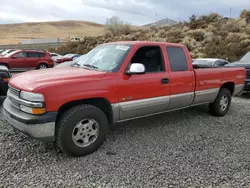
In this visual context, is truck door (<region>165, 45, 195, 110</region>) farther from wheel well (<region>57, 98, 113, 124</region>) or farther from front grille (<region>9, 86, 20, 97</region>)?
front grille (<region>9, 86, 20, 97</region>)

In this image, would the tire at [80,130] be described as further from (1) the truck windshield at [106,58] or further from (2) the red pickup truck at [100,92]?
(1) the truck windshield at [106,58]

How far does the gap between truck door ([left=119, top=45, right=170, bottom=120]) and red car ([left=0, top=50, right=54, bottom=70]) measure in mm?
13637

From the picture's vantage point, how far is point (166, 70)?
16.2 ft

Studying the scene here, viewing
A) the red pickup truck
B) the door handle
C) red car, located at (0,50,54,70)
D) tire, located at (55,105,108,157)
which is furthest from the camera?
red car, located at (0,50,54,70)

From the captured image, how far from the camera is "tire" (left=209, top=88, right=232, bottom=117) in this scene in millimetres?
6184

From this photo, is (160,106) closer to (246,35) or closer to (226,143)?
(226,143)

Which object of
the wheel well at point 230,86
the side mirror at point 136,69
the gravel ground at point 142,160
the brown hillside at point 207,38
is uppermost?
the brown hillside at point 207,38

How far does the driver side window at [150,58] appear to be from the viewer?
15.3ft

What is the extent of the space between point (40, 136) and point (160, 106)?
2322 mm

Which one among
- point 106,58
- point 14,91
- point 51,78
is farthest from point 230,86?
point 14,91

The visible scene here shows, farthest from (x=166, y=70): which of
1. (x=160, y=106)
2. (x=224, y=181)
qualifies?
(x=224, y=181)

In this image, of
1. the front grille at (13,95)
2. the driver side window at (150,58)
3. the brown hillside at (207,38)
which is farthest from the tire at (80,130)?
the brown hillside at (207,38)

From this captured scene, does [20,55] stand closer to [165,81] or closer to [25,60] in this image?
[25,60]

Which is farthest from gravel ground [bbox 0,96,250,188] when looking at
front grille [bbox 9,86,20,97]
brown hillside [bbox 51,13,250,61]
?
brown hillside [bbox 51,13,250,61]
